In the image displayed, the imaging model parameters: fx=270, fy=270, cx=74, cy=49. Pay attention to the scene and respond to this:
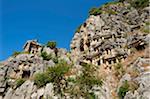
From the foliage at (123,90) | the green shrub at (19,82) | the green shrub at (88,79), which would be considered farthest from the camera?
the green shrub at (19,82)

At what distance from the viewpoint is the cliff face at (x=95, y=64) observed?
57.9 m

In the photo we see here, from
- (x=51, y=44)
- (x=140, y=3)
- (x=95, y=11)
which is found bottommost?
(x=51, y=44)

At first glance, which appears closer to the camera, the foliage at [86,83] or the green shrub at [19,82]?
the foliage at [86,83]

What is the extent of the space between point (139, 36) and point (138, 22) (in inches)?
574

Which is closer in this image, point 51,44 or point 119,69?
point 119,69

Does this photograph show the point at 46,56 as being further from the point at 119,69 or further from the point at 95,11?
the point at 95,11

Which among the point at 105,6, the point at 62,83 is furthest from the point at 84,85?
the point at 105,6

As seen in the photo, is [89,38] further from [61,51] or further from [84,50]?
[61,51]

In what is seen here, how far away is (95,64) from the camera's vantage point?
73.2 metres

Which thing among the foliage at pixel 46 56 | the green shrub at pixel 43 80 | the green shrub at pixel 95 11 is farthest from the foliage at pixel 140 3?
the green shrub at pixel 43 80

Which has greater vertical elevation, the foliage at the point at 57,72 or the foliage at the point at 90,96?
the foliage at the point at 57,72

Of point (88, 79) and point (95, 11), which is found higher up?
point (95, 11)

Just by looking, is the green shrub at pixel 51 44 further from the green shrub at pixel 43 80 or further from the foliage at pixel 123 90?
the foliage at pixel 123 90

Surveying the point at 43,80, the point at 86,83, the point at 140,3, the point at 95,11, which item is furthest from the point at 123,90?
the point at 140,3
